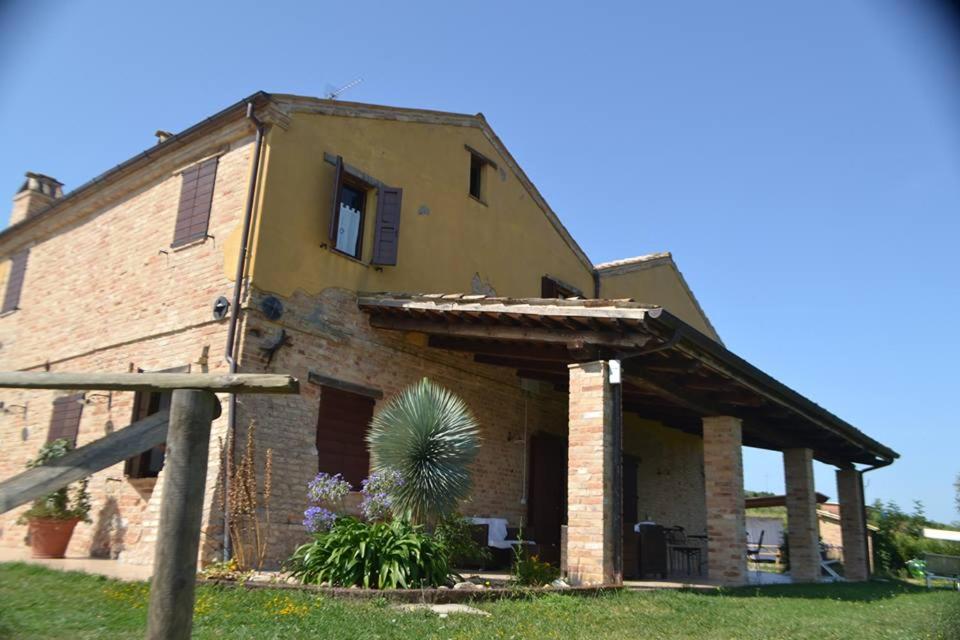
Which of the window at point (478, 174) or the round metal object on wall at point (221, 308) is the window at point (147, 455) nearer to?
the round metal object on wall at point (221, 308)

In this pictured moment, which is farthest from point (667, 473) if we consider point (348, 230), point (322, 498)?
point (322, 498)

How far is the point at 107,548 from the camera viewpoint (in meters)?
9.73

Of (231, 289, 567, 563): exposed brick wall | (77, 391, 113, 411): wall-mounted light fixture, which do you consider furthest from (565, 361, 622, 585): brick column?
(77, 391, 113, 411): wall-mounted light fixture

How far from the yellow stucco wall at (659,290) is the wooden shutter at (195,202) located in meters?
9.47

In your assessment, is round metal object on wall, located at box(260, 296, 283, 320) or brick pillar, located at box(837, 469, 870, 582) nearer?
round metal object on wall, located at box(260, 296, 283, 320)

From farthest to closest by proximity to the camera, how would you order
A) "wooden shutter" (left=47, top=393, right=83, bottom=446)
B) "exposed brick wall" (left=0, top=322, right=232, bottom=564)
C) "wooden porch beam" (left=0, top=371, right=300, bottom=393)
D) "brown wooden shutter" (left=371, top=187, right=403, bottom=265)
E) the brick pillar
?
the brick pillar, "wooden shutter" (left=47, top=393, right=83, bottom=446), "brown wooden shutter" (left=371, top=187, right=403, bottom=265), "exposed brick wall" (left=0, top=322, right=232, bottom=564), "wooden porch beam" (left=0, top=371, right=300, bottom=393)

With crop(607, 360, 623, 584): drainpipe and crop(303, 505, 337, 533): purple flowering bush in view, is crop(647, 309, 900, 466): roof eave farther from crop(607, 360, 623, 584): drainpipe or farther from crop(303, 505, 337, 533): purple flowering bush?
crop(303, 505, 337, 533): purple flowering bush

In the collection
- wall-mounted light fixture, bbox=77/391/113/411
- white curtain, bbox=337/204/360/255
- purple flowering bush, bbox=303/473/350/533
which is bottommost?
purple flowering bush, bbox=303/473/350/533

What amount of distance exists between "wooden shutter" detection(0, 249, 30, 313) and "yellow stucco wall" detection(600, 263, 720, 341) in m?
11.9

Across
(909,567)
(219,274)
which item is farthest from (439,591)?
(909,567)

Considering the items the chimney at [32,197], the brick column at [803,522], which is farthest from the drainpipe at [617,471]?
the chimney at [32,197]

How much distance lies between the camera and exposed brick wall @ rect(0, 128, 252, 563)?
960 centimetres

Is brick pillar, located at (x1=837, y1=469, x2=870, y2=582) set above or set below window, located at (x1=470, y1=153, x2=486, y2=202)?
below

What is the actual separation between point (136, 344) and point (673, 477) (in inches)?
475
